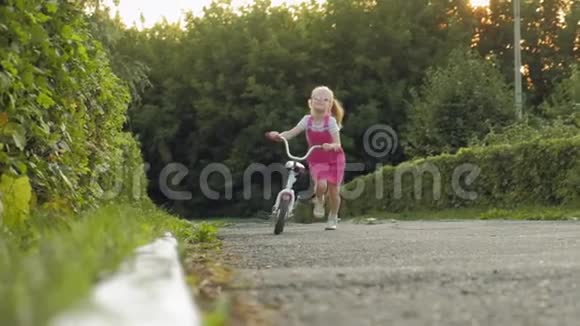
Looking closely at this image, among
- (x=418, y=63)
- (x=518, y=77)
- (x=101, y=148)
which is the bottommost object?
(x=101, y=148)

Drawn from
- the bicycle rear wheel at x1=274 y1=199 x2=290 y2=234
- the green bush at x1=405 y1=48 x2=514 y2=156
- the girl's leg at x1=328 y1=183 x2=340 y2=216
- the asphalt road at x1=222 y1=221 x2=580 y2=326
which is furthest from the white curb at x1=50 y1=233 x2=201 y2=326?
the green bush at x1=405 y1=48 x2=514 y2=156

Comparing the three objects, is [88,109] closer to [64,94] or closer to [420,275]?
[64,94]

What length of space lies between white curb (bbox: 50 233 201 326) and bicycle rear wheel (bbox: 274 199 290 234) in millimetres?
6978

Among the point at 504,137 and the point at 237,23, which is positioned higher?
the point at 237,23

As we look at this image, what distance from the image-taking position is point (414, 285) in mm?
3789

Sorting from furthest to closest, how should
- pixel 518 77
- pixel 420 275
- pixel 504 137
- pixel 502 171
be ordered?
pixel 518 77 → pixel 504 137 → pixel 502 171 → pixel 420 275

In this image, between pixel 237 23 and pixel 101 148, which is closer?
pixel 101 148

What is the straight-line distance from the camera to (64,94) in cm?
659

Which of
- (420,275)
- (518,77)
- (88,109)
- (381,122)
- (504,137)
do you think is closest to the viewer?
(420,275)

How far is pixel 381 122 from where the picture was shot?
4269cm

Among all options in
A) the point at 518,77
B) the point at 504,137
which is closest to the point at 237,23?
the point at 518,77

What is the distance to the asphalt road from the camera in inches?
115

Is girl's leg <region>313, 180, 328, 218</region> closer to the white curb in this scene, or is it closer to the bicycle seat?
the bicycle seat

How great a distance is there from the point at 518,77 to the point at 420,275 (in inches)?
933
